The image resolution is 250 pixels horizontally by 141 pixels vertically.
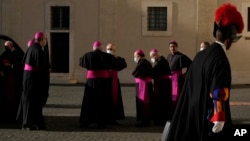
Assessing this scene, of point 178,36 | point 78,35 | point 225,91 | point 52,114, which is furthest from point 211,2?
point 225,91

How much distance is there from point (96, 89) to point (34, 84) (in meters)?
1.39

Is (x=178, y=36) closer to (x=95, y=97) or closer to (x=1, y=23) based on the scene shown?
(x=1, y=23)

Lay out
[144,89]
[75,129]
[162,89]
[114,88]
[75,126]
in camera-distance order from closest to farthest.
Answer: [75,129] → [75,126] → [144,89] → [162,89] → [114,88]

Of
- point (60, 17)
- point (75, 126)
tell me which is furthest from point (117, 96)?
point (60, 17)

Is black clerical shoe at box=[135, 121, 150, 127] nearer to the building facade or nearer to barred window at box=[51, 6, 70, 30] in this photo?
the building facade

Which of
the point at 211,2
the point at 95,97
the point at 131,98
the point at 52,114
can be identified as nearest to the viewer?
the point at 95,97

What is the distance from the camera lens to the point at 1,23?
24297mm

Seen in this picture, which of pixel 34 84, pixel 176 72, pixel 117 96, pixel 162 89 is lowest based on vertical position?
pixel 117 96

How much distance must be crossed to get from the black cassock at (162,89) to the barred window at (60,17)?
495 inches

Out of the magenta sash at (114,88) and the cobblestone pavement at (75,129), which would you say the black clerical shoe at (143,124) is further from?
the magenta sash at (114,88)

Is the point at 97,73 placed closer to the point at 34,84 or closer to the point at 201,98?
the point at 34,84

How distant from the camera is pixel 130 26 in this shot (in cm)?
2409

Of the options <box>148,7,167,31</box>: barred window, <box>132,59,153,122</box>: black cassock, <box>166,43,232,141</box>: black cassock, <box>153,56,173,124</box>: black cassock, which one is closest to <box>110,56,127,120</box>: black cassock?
<box>132,59,153,122</box>: black cassock

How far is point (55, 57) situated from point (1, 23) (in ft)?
9.26
